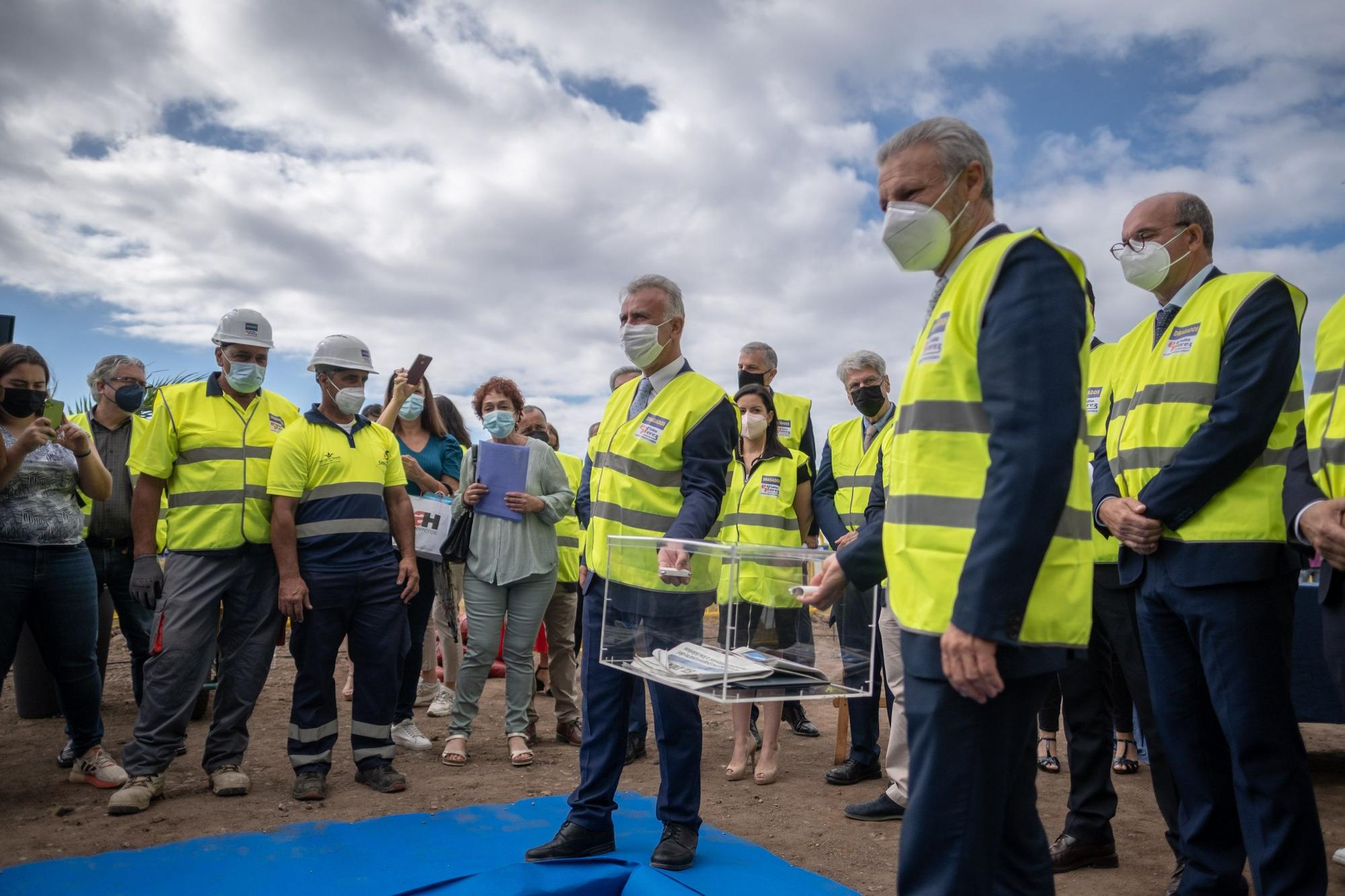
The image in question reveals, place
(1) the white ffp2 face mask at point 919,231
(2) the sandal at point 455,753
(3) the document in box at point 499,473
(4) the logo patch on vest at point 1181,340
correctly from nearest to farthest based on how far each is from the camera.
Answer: (1) the white ffp2 face mask at point 919,231 → (4) the logo patch on vest at point 1181,340 → (2) the sandal at point 455,753 → (3) the document in box at point 499,473

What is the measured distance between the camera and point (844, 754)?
221 inches

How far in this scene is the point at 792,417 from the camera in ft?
20.4

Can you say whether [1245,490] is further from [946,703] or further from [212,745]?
[212,745]

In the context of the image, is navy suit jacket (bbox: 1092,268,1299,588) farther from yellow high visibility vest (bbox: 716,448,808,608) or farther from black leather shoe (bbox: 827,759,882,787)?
black leather shoe (bbox: 827,759,882,787)

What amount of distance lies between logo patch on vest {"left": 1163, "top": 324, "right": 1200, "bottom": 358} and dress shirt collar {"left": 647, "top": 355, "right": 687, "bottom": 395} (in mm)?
1806

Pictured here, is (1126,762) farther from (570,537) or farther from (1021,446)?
(1021,446)

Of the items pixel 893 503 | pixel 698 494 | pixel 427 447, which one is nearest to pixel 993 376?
pixel 893 503

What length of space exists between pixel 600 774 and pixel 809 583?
1528mm

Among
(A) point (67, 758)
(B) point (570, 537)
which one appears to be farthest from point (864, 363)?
(A) point (67, 758)

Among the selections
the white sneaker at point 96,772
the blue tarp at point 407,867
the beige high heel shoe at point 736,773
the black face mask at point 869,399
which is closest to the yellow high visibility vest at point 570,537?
the beige high heel shoe at point 736,773

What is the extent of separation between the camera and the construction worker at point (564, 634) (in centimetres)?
609

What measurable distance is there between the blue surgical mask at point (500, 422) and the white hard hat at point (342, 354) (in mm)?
1170

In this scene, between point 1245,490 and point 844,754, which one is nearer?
point 1245,490

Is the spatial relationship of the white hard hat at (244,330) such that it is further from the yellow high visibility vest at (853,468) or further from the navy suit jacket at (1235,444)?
the navy suit jacket at (1235,444)
